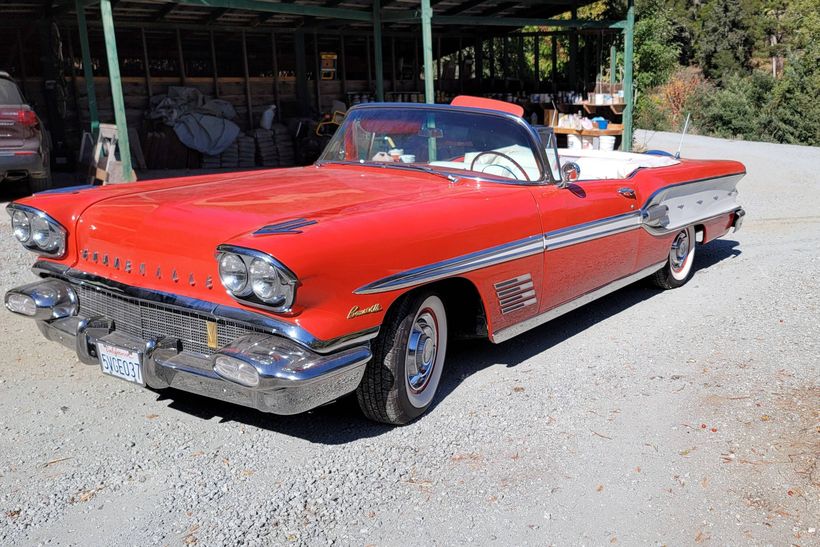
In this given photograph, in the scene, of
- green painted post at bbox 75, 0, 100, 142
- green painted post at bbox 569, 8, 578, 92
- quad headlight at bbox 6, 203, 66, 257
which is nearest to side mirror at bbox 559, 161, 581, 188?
quad headlight at bbox 6, 203, 66, 257

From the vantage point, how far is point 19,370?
4445mm

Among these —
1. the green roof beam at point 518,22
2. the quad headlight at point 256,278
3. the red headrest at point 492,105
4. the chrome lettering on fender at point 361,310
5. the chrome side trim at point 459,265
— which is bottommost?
the chrome lettering on fender at point 361,310

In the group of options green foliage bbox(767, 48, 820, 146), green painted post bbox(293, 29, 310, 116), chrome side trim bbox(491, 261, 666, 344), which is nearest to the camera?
chrome side trim bbox(491, 261, 666, 344)

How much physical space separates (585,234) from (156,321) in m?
2.51

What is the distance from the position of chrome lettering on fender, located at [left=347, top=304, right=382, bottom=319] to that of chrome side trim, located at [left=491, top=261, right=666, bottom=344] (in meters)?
0.94

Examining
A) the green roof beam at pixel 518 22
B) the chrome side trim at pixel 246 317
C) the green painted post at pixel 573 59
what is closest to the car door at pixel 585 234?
the chrome side trim at pixel 246 317

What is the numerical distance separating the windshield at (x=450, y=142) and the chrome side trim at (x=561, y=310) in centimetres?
78

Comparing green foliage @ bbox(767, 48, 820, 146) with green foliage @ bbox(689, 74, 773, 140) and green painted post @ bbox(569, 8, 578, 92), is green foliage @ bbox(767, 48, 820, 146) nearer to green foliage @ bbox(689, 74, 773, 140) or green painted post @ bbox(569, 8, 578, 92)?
green foliage @ bbox(689, 74, 773, 140)

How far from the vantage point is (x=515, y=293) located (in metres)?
4.18

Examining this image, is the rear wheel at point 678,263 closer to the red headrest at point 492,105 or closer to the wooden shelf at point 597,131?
the red headrest at point 492,105

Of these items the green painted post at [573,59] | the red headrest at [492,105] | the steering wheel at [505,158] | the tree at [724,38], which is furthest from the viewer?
the tree at [724,38]

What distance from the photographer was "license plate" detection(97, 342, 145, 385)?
3.41 m

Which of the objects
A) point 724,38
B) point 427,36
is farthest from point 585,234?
point 724,38

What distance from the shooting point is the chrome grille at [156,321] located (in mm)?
3285
